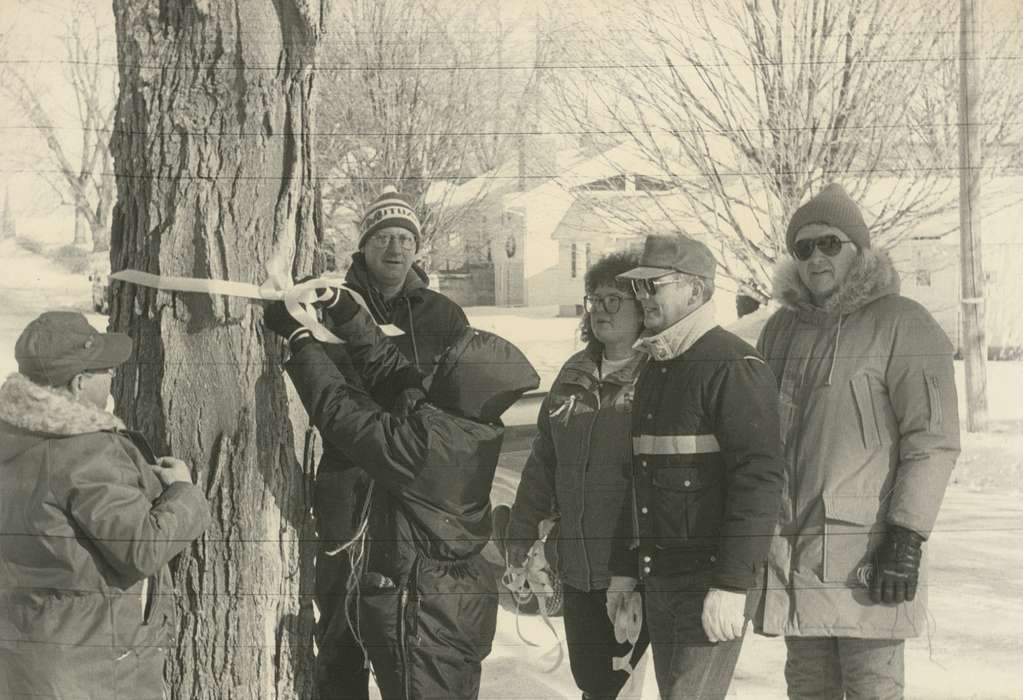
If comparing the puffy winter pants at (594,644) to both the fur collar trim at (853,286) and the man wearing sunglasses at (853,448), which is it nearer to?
the man wearing sunglasses at (853,448)

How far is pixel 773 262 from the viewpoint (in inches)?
109

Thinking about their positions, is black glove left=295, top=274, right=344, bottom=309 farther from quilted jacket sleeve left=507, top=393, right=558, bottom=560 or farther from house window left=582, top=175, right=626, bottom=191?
house window left=582, top=175, right=626, bottom=191

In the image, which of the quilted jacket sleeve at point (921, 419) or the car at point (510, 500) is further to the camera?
the car at point (510, 500)

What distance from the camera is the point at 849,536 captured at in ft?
8.75

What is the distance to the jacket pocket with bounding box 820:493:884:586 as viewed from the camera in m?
2.65

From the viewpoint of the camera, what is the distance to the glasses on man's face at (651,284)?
2652 millimetres

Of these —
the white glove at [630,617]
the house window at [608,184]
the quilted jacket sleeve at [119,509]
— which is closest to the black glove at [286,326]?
the quilted jacket sleeve at [119,509]

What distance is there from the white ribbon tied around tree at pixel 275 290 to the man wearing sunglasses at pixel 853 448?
1040mm

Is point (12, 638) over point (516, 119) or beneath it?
beneath

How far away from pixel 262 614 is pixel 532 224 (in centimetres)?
124

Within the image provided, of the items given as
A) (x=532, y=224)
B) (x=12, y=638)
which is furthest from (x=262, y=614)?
(x=532, y=224)

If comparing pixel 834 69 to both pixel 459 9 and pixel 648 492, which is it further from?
pixel 648 492

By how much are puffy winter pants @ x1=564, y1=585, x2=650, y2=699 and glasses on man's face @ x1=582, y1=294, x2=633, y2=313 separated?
0.71m

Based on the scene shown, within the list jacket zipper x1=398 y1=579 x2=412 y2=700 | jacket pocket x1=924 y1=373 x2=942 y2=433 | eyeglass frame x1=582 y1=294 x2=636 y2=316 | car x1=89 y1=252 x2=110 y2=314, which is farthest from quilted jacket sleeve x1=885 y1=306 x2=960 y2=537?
car x1=89 y1=252 x2=110 y2=314
